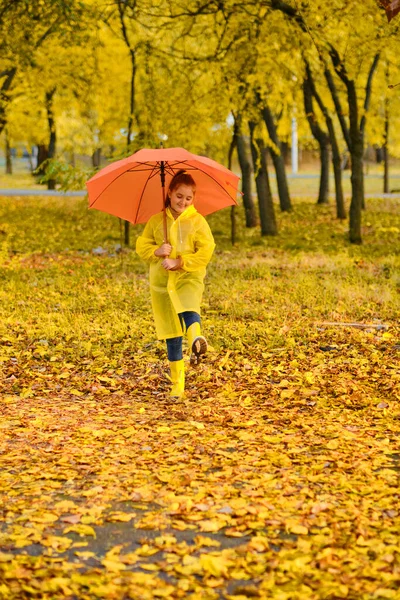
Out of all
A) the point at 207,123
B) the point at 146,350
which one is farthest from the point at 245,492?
the point at 207,123

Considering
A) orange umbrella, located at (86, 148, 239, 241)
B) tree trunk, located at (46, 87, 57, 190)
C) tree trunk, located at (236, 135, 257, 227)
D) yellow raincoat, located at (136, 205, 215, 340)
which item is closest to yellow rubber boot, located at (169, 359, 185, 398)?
yellow raincoat, located at (136, 205, 215, 340)

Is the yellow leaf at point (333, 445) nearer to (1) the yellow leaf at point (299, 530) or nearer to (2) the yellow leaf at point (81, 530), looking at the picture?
(1) the yellow leaf at point (299, 530)

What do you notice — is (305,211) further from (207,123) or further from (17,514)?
(17,514)

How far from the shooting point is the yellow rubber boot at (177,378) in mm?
7392

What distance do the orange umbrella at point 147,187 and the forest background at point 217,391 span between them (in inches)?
66.2

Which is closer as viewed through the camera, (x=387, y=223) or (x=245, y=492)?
(x=245, y=492)

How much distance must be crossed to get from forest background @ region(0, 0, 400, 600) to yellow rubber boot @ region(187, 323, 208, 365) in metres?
0.51

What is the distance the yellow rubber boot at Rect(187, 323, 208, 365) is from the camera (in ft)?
22.3

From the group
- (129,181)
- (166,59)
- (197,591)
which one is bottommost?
(197,591)

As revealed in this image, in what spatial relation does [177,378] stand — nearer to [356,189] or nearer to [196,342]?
[196,342]

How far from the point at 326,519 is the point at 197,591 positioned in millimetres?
1052

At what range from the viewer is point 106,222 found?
24.1 m

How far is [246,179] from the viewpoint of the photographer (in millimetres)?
21953

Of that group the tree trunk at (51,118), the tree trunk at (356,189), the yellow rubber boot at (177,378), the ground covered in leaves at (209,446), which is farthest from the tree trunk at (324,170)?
the yellow rubber boot at (177,378)
